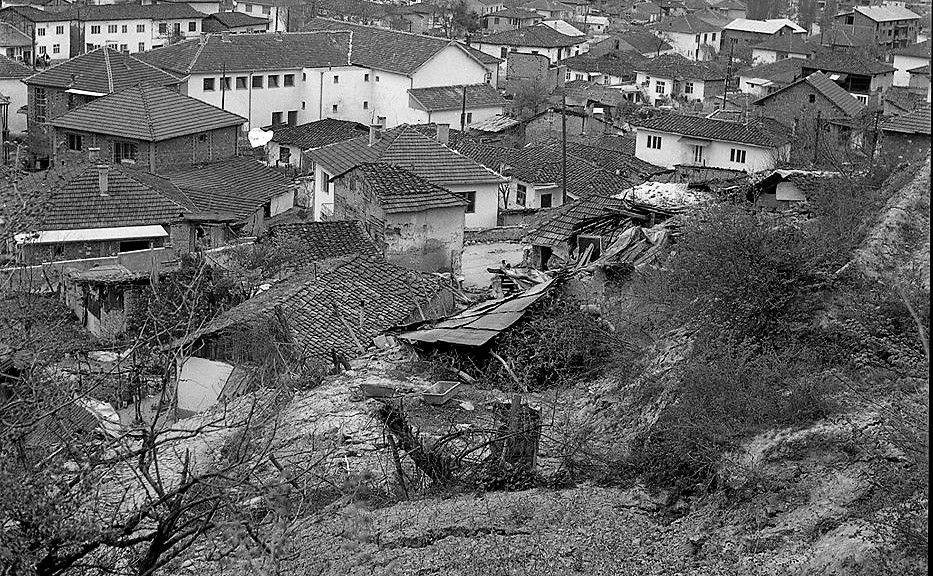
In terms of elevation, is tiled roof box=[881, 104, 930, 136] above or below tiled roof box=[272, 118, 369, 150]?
above

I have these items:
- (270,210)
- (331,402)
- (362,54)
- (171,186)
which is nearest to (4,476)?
(331,402)

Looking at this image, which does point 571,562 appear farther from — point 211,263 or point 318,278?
point 211,263

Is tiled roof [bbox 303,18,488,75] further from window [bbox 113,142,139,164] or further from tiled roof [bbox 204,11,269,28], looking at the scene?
tiled roof [bbox 204,11,269,28]

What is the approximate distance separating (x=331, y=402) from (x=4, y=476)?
503 centimetres

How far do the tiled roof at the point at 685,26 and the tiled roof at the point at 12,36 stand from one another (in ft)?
104

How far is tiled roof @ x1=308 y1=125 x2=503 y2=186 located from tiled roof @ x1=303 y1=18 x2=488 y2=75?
1831 centimetres

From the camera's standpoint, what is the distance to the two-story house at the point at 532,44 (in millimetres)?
52312

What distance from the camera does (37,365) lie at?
22.1 ft

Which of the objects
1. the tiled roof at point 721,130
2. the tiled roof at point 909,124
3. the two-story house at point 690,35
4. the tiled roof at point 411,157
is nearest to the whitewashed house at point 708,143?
the tiled roof at point 721,130

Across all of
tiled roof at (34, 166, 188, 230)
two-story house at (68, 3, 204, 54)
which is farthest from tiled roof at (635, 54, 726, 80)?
tiled roof at (34, 166, 188, 230)

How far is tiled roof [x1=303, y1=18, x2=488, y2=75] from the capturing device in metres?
39.0

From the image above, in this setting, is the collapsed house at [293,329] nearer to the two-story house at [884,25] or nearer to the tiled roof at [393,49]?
the tiled roof at [393,49]

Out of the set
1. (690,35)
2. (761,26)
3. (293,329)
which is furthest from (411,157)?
(761,26)

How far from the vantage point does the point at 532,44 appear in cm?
5241
